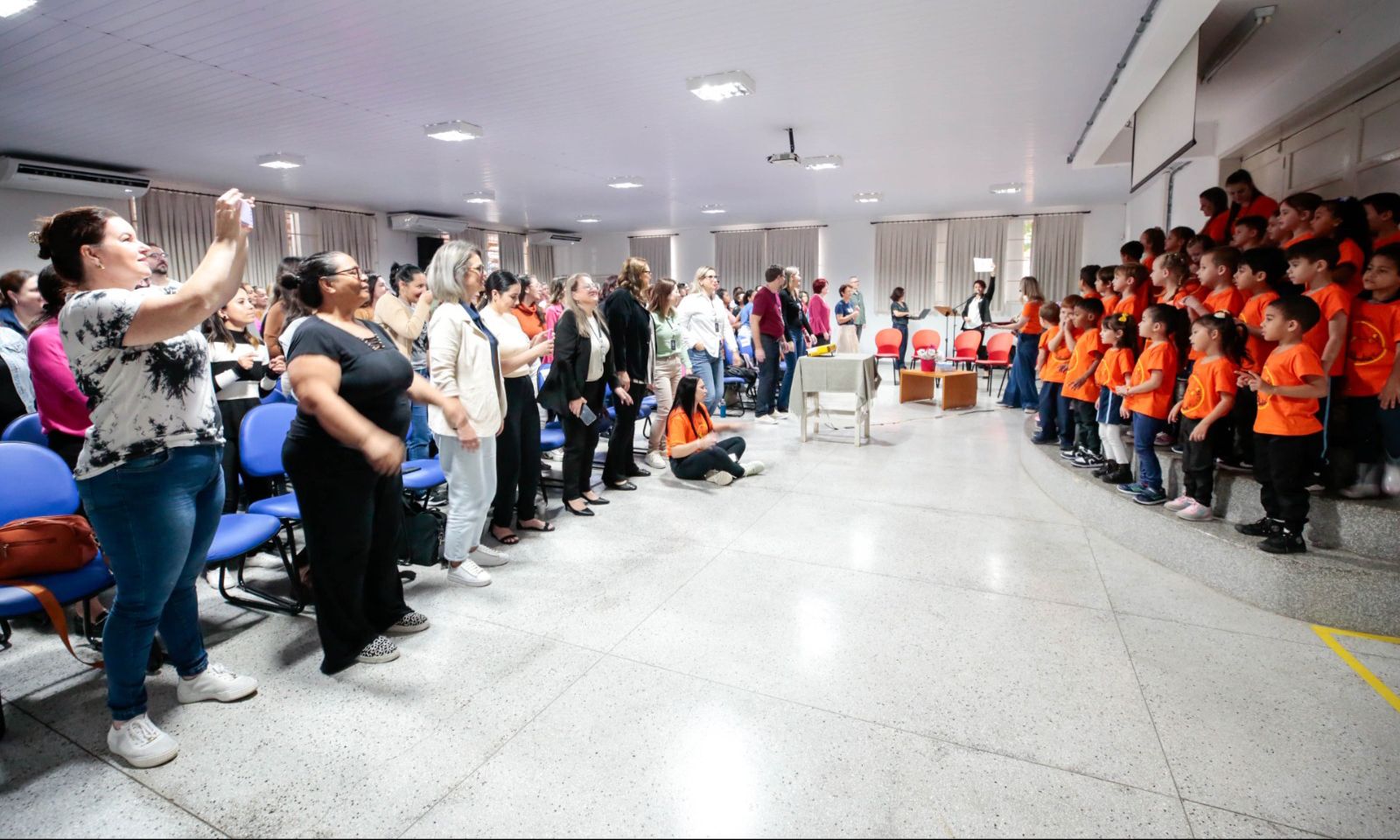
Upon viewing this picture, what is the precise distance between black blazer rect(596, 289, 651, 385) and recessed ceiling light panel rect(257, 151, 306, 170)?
518 centimetres

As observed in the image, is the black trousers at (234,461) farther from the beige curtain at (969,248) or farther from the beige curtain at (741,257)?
the beige curtain at (969,248)

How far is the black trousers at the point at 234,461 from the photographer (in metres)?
3.07

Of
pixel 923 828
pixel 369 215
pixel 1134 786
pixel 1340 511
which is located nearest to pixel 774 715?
pixel 923 828

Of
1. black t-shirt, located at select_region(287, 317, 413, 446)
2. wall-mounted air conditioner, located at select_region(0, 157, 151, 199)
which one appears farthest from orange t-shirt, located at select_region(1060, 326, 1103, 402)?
wall-mounted air conditioner, located at select_region(0, 157, 151, 199)

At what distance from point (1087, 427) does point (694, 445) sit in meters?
2.62

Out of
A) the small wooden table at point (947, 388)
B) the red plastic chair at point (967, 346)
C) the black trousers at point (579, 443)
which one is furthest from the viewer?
the red plastic chair at point (967, 346)

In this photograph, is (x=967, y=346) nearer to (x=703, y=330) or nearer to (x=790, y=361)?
(x=790, y=361)

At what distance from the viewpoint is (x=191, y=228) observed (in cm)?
914

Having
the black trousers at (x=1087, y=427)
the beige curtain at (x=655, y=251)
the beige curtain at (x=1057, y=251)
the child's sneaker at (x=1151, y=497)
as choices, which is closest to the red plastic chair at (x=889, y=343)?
the beige curtain at (x=1057, y=251)

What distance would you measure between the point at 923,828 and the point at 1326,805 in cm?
102

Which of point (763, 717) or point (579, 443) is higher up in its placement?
point (579, 443)

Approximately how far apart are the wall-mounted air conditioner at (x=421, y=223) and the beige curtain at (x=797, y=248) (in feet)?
21.0

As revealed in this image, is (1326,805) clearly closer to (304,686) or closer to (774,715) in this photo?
(774,715)

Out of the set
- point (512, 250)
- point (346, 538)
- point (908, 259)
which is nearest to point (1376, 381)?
point (346, 538)
